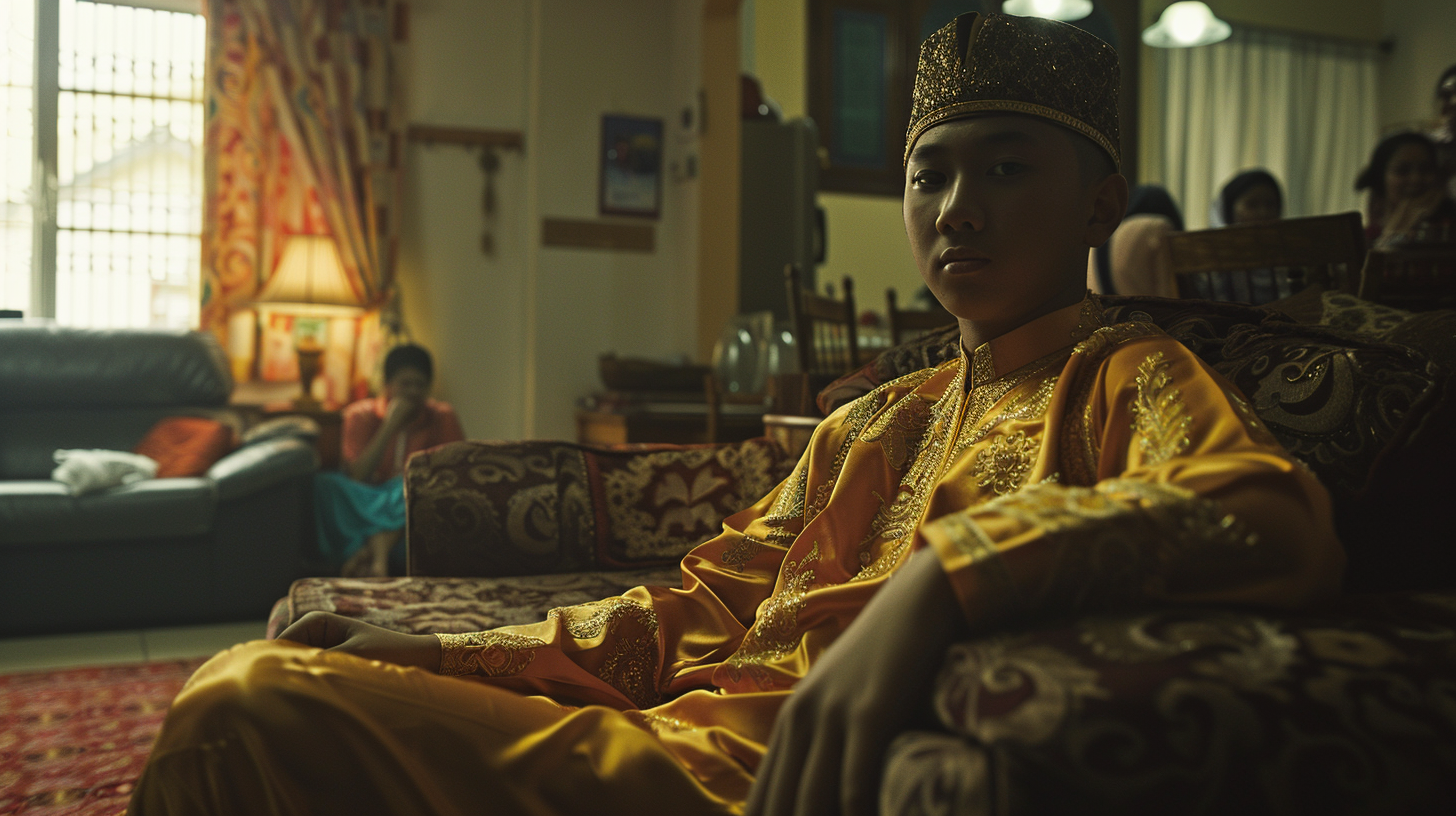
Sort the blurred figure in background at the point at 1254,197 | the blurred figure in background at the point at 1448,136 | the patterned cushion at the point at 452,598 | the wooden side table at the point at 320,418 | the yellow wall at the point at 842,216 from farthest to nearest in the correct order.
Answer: the yellow wall at the point at 842,216, the wooden side table at the point at 320,418, the blurred figure in background at the point at 1448,136, the blurred figure in background at the point at 1254,197, the patterned cushion at the point at 452,598

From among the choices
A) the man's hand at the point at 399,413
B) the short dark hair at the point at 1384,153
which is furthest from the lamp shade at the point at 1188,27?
the man's hand at the point at 399,413

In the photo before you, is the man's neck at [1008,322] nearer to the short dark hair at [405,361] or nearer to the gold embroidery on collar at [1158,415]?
the gold embroidery on collar at [1158,415]

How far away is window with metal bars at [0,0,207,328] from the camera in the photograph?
4.61 m

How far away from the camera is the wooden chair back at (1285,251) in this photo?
76.0 inches

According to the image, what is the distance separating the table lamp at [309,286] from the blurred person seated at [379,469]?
660 mm

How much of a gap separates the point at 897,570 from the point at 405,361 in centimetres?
363

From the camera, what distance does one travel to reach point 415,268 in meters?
4.96

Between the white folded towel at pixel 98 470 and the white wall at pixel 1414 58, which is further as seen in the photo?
the white wall at pixel 1414 58

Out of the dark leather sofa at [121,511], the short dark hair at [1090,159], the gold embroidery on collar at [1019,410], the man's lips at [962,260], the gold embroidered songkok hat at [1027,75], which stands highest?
the gold embroidered songkok hat at [1027,75]

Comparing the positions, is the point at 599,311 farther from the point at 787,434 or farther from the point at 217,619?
the point at 787,434

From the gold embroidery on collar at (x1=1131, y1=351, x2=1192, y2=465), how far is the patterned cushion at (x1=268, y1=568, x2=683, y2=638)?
32.7 inches

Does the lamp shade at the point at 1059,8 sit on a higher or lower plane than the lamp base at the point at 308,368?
higher

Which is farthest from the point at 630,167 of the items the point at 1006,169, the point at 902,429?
the point at 1006,169

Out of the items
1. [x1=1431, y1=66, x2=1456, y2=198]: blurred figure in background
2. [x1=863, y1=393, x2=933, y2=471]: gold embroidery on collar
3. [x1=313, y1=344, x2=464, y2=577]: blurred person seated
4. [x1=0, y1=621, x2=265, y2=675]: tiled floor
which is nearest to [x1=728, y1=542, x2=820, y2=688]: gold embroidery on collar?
[x1=863, y1=393, x2=933, y2=471]: gold embroidery on collar
